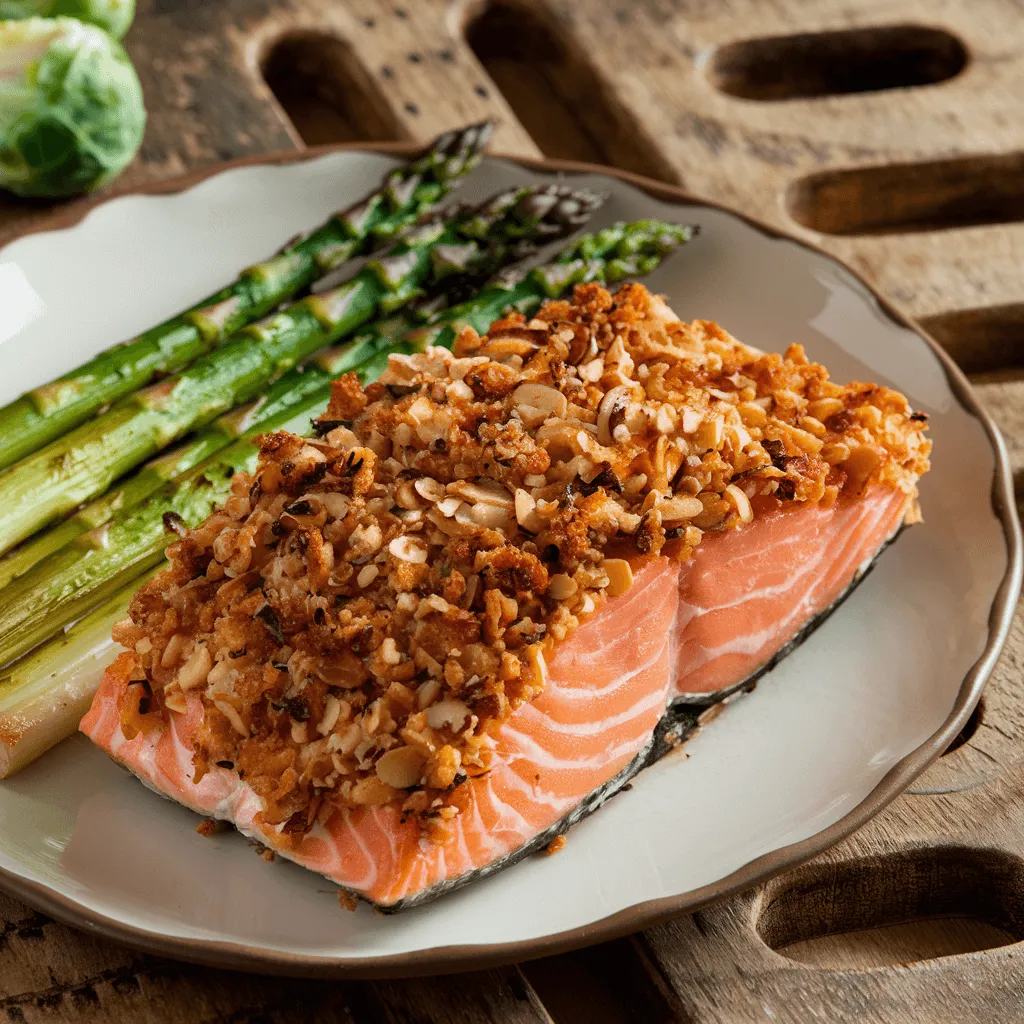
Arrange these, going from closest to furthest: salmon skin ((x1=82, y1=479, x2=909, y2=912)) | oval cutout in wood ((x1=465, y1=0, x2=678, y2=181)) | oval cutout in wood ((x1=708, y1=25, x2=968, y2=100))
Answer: salmon skin ((x1=82, y1=479, x2=909, y2=912)), oval cutout in wood ((x1=465, y1=0, x2=678, y2=181)), oval cutout in wood ((x1=708, y1=25, x2=968, y2=100))

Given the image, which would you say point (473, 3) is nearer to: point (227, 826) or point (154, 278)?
point (154, 278)

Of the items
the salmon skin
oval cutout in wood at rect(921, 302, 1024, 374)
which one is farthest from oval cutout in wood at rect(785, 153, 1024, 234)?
the salmon skin

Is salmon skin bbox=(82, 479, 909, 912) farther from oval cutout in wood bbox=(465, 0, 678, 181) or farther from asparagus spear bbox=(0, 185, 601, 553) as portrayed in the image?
oval cutout in wood bbox=(465, 0, 678, 181)

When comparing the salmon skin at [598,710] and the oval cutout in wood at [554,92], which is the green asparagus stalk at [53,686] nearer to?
Result: the salmon skin at [598,710]

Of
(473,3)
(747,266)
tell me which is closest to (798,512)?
(747,266)

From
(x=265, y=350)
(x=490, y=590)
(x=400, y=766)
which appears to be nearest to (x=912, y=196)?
(x=265, y=350)

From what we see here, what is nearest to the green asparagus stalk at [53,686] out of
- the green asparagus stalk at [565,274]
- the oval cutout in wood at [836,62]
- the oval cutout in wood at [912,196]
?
the green asparagus stalk at [565,274]
